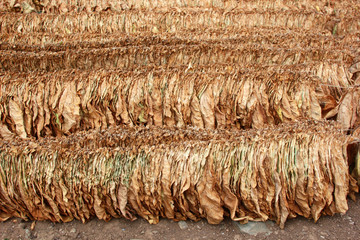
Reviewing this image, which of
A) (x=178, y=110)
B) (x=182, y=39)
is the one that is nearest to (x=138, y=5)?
(x=182, y=39)

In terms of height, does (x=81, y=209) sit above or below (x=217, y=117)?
below

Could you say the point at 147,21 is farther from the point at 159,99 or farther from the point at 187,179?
the point at 187,179

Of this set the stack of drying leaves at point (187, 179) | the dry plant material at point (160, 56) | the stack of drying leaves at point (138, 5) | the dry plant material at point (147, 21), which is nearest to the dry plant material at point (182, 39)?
the dry plant material at point (160, 56)

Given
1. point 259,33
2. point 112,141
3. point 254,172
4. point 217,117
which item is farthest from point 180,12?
point 254,172

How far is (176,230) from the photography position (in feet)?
8.34

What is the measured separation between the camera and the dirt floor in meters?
2.46

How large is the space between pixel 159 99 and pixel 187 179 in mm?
1154

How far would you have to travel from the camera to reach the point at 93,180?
2.53 m

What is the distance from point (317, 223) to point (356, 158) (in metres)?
0.63

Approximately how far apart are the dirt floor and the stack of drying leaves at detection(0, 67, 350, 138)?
1074 millimetres

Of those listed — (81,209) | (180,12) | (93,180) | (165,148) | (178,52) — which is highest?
(180,12)

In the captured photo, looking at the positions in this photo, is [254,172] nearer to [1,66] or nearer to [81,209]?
[81,209]

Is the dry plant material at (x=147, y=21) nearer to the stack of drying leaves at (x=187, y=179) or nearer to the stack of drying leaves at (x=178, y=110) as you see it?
the stack of drying leaves at (x=178, y=110)

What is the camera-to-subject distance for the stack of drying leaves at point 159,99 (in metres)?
3.31
